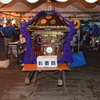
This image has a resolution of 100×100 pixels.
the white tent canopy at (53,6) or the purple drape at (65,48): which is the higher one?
the white tent canopy at (53,6)

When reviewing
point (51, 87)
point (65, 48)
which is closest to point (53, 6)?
point (65, 48)

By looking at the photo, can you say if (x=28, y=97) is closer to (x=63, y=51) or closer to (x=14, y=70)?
(x=63, y=51)

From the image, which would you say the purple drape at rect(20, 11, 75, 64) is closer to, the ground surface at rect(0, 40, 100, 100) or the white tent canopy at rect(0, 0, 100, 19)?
the ground surface at rect(0, 40, 100, 100)

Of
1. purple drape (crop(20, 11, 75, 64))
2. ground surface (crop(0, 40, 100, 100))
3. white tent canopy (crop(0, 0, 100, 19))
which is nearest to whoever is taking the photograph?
ground surface (crop(0, 40, 100, 100))

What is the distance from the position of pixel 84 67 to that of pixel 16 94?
127 inches

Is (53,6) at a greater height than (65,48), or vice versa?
(53,6)

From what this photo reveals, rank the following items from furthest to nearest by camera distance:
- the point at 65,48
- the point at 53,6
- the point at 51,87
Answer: the point at 53,6 → the point at 65,48 → the point at 51,87

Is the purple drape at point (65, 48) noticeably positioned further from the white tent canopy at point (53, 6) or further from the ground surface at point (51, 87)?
the white tent canopy at point (53, 6)

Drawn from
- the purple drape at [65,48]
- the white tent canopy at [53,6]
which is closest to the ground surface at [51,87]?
the purple drape at [65,48]

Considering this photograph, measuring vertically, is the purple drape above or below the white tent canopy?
below

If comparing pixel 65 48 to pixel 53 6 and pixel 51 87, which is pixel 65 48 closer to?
pixel 51 87

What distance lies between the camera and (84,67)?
6.23 metres

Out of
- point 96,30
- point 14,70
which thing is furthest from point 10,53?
point 96,30

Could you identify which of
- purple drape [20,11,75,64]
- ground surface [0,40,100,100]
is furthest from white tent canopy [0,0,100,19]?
ground surface [0,40,100,100]
